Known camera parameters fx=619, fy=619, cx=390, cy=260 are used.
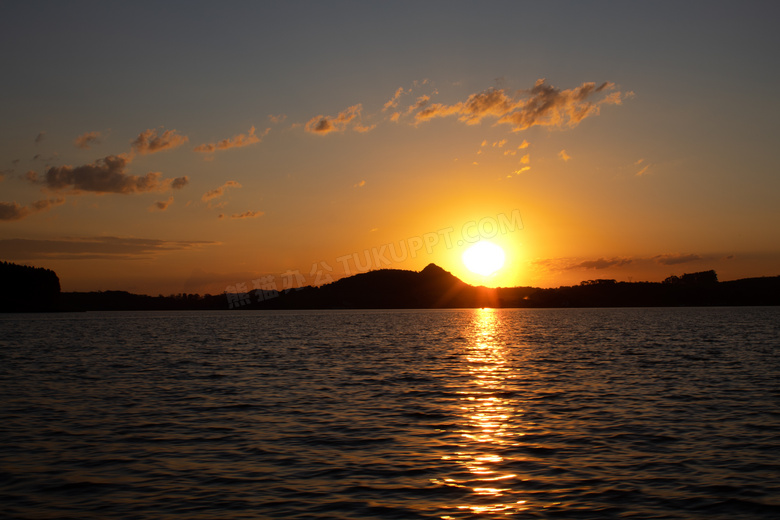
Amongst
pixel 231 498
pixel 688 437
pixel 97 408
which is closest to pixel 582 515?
pixel 231 498

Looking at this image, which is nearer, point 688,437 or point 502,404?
point 688,437

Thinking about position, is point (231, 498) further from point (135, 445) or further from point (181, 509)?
point (135, 445)

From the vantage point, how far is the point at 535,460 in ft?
65.8

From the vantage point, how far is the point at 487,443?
22.7 metres

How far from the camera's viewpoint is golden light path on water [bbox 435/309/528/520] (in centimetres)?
1584

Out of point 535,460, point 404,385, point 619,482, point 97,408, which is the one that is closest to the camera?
point 619,482

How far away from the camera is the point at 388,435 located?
2394 centimetres

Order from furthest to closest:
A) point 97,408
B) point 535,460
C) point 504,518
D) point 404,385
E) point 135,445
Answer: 1. point 404,385
2. point 97,408
3. point 135,445
4. point 535,460
5. point 504,518

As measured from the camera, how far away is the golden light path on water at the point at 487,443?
52.0ft

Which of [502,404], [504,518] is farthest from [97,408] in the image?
[504,518]

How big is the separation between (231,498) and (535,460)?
965 cm

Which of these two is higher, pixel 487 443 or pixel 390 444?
pixel 390 444

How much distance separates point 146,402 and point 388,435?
49.4 ft

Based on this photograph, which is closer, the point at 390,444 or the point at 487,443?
the point at 390,444
